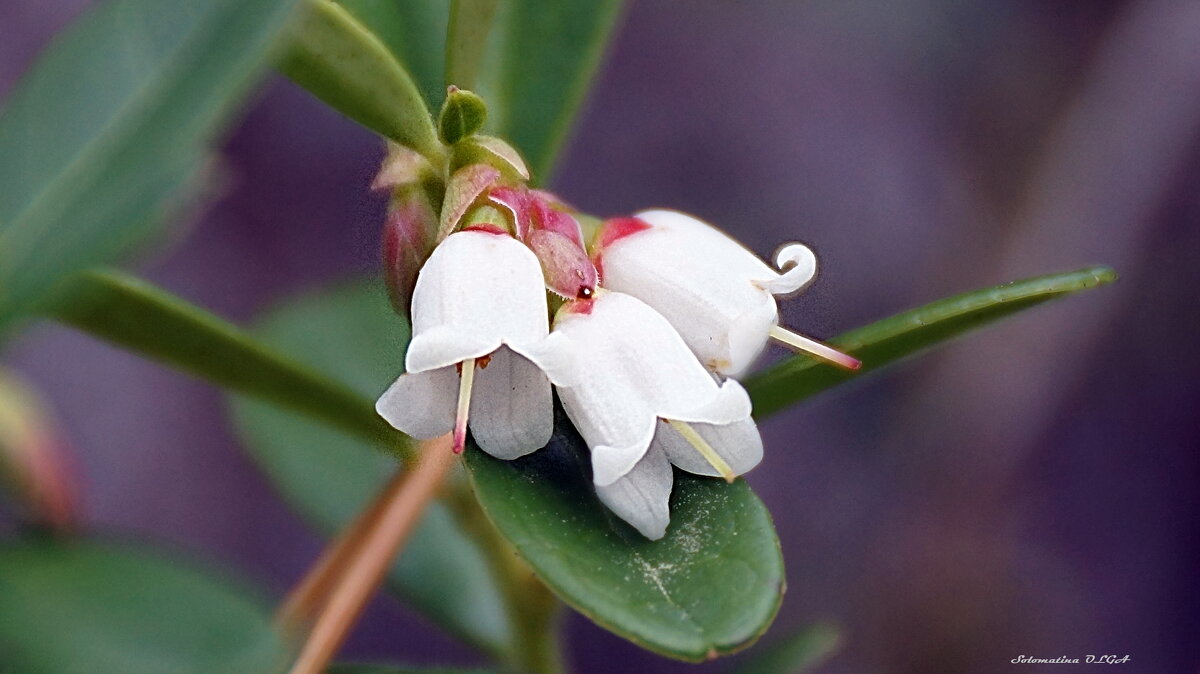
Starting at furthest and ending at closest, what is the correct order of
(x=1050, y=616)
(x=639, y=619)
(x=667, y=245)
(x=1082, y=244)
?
(x=1082, y=244)
(x=1050, y=616)
(x=667, y=245)
(x=639, y=619)

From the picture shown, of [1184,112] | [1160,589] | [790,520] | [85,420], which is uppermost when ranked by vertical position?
[1184,112]

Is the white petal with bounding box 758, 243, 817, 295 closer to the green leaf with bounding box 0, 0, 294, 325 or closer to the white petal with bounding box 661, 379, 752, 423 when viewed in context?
the white petal with bounding box 661, 379, 752, 423

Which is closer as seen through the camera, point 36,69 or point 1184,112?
point 36,69

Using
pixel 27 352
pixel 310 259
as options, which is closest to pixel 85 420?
pixel 27 352

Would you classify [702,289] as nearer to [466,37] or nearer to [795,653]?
[466,37]

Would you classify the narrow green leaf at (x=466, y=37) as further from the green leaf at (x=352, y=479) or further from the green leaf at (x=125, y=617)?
the green leaf at (x=352, y=479)

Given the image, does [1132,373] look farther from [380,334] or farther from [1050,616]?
[380,334]
